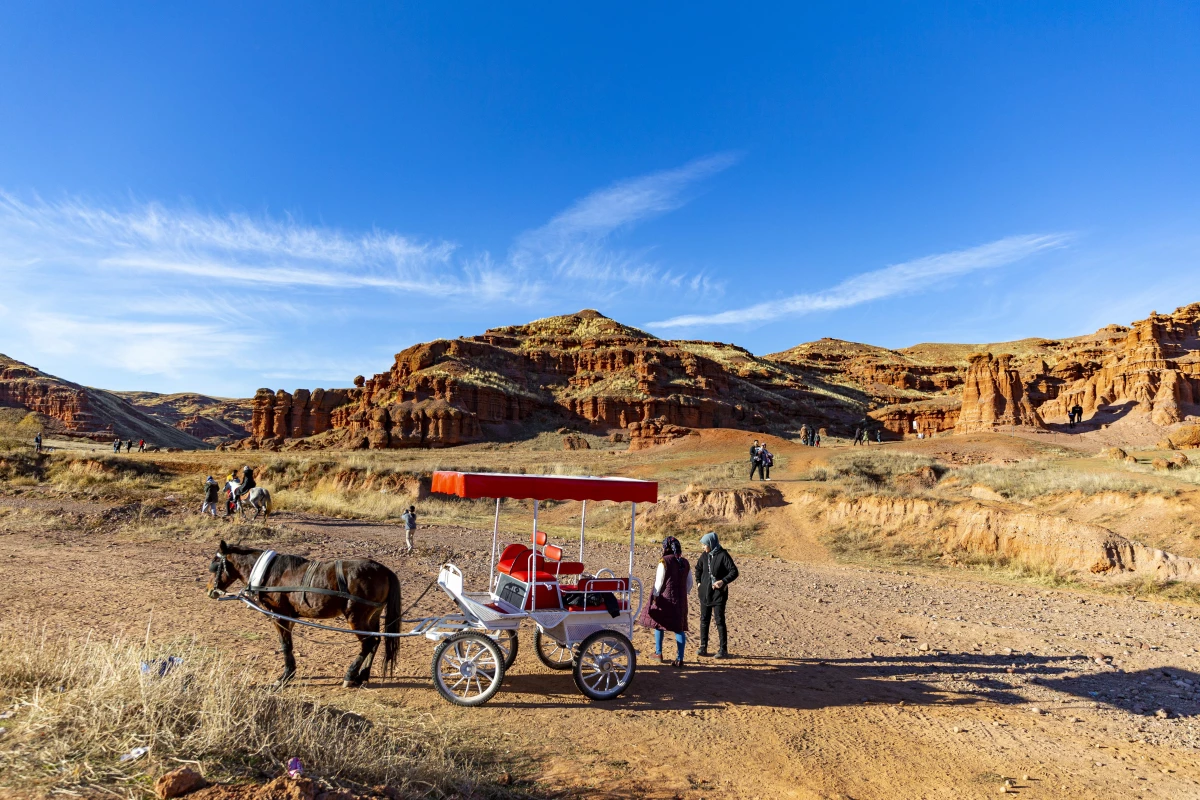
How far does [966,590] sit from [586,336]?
318ft

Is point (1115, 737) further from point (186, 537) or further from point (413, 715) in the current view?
point (186, 537)

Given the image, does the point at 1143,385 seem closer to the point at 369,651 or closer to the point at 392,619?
the point at 392,619

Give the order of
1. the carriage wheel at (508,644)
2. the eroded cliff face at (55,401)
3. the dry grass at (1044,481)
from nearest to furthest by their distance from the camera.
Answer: the carriage wheel at (508,644) < the dry grass at (1044,481) < the eroded cliff face at (55,401)

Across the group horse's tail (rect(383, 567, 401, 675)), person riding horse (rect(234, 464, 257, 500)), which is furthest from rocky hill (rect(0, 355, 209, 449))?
horse's tail (rect(383, 567, 401, 675))

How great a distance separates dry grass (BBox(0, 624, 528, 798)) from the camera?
3.81 meters

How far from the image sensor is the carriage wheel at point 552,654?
341 inches

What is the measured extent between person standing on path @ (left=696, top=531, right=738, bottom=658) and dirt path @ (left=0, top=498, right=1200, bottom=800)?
1.22ft

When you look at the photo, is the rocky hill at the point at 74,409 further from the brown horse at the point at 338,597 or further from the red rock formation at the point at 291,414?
the brown horse at the point at 338,597

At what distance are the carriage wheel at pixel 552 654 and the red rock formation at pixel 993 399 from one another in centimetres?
5432

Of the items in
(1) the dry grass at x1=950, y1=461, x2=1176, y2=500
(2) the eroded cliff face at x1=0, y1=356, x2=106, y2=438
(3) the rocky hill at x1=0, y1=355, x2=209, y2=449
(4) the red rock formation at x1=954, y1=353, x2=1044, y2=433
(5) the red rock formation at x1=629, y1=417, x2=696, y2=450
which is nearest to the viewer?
(1) the dry grass at x1=950, y1=461, x2=1176, y2=500

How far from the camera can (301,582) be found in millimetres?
7469

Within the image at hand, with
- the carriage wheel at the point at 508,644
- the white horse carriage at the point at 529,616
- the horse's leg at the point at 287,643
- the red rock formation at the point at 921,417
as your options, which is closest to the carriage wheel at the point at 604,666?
the white horse carriage at the point at 529,616

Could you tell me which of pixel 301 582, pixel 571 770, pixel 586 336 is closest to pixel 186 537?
pixel 301 582

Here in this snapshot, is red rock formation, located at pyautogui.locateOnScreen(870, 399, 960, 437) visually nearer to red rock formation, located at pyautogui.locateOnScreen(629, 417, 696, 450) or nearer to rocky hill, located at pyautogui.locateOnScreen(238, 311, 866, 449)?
rocky hill, located at pyautogui.locateOnScreen(238, 311, 866, 449)
